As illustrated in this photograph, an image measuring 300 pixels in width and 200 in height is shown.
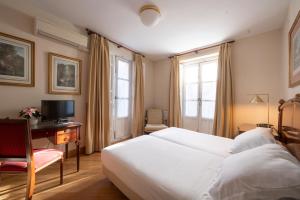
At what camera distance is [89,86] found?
9.43 ft

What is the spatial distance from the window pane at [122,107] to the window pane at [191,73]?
6.55 ft

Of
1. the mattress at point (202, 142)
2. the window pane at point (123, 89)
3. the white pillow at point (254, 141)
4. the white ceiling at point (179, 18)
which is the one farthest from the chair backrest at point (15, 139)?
the window pane at point (123, 89)

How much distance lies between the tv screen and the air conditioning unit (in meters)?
1.14

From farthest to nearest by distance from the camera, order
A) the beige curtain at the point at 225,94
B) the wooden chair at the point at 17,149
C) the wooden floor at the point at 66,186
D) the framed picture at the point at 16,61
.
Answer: the beige curtain at the point at 225,94
the framed picture at the point at 16,61
the wooden floor at the point at 66,186
the wooden chair at the point at 17,149

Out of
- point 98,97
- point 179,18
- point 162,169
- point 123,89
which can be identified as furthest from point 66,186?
point 179,18

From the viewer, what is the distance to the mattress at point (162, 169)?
3.29 ft

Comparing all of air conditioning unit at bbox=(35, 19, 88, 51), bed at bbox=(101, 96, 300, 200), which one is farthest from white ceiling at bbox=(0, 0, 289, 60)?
bed at bbox=(101, 96, 300, 200)

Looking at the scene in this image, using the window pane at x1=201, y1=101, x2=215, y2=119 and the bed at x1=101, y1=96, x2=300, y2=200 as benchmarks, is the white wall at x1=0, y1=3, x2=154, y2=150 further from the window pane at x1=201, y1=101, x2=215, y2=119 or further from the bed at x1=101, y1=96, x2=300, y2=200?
the window pane at x1=201, y1=101, x2=215, y2=119

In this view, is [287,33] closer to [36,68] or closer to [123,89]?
[123,89]

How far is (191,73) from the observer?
416 cm

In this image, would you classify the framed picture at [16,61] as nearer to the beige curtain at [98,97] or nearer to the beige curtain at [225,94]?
the beige curtain at [98,97]

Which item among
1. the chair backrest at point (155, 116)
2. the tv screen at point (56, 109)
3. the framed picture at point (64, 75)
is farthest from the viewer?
the chair backrest at point (155, 116)

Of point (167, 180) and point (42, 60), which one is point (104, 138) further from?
point (167, 180)

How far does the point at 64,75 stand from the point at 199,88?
3.36 meters
